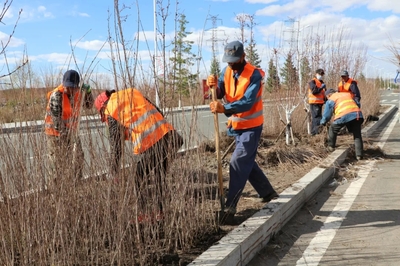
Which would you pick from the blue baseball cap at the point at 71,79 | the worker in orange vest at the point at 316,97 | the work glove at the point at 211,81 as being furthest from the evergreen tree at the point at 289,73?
the blue baseball cap at the point at 71,79

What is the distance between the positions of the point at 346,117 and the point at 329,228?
386cm

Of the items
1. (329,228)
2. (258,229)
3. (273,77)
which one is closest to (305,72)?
(273,77)

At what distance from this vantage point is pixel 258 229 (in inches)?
143

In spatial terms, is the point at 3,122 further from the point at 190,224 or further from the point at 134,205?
the point at 190,224

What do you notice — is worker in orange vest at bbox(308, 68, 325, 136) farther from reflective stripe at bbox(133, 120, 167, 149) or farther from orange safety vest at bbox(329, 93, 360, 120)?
reflective stripe at bbox(133, 120, 167, 149)

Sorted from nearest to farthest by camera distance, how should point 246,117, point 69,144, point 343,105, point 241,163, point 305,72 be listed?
1. point 69,144
2. point 241,163
3. point 246,117
4. point 343,105
5. point 305,72

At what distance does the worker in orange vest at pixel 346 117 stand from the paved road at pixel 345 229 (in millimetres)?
1489

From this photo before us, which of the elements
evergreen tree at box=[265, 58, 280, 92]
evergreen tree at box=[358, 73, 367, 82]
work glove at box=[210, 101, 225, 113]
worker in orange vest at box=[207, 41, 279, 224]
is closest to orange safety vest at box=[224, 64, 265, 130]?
worker in orange vest at box=[207, 41, 279, 224]

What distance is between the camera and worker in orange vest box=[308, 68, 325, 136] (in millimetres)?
10078

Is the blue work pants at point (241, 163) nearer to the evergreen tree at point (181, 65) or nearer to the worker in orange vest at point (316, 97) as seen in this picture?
the evergreen tree at point (181, 65)

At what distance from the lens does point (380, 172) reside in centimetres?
680

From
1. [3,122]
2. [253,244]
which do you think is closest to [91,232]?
[3,122]

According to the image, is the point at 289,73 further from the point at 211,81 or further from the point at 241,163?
the point at 241,163

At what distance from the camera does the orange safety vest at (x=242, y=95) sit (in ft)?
13.7
